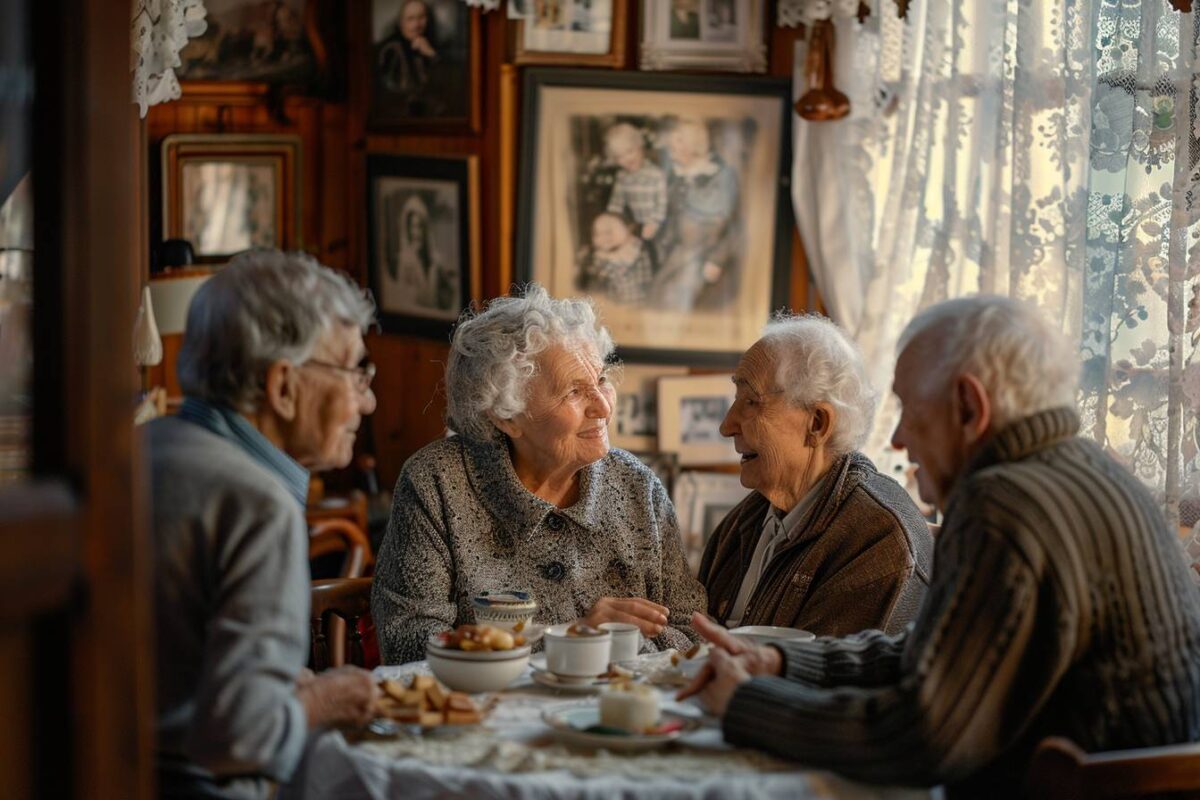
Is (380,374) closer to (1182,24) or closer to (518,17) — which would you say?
(518,17)

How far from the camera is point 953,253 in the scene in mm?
4297

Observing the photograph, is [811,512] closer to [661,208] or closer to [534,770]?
[534,770]

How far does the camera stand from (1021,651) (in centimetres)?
196

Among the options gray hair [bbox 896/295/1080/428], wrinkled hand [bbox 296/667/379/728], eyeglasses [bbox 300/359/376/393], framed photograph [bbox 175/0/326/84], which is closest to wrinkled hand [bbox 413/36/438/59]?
framed photograph [bbox 175/0/326/84]

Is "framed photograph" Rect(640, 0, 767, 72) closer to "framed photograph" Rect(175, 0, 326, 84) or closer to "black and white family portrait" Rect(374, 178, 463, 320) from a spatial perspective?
"black and white family portrait" Rect(374, 178, 463, 320)

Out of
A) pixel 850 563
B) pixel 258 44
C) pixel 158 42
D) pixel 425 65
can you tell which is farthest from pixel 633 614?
pixel 258 44

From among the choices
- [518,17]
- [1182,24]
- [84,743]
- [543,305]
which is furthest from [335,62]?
[84,743]

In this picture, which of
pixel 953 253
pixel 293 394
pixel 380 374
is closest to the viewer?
pixel 293 394

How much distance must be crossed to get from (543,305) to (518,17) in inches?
81.9

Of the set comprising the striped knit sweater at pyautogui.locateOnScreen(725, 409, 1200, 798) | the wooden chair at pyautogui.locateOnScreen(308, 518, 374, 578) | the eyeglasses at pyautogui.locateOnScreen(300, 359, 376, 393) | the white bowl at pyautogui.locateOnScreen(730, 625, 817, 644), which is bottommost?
the wooden chair at pyautogui.locateOnScreen(308, 518, 374, 578)

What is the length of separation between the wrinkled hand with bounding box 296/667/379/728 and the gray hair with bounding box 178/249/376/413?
1.32ft

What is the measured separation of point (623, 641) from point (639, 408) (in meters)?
2.65

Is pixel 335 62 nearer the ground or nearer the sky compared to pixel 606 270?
nearer the sky

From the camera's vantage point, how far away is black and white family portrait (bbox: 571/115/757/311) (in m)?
5.06
